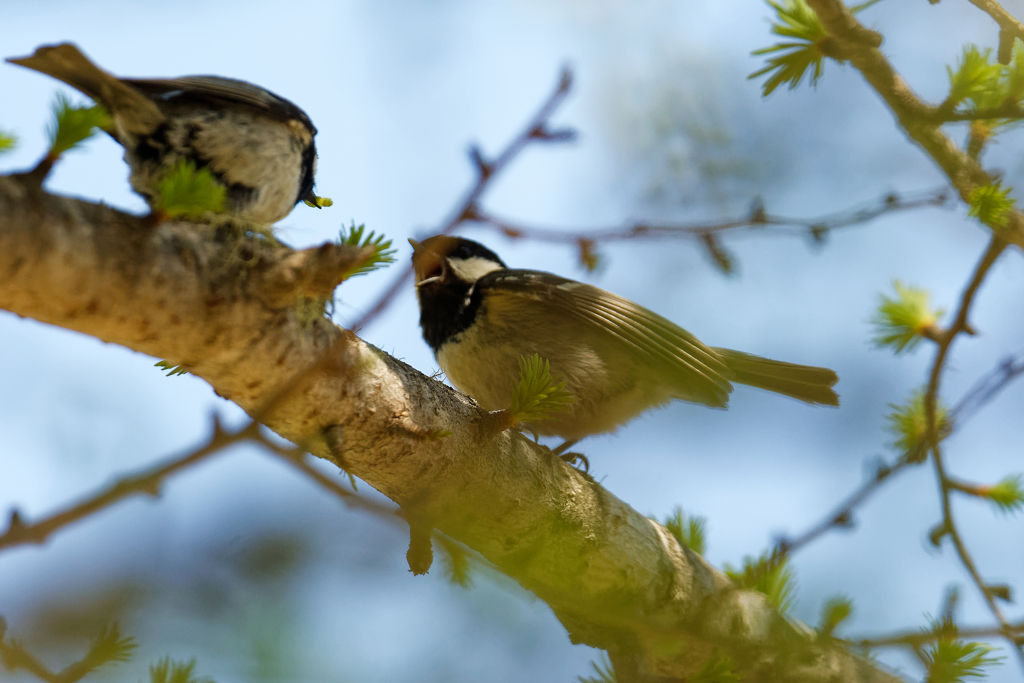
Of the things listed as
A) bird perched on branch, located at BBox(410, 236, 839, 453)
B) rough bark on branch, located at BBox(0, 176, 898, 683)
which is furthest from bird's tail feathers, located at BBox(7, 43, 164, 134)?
bird perched on branch, located at BBox(410, 236, 839, 453)

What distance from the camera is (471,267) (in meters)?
3.45

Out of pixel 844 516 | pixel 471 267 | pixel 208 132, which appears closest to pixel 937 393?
pixel 844 516

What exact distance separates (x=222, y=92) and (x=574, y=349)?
5.26ft

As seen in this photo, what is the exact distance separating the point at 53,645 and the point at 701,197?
8.01 ft

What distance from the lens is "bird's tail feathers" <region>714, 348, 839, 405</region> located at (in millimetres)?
3156

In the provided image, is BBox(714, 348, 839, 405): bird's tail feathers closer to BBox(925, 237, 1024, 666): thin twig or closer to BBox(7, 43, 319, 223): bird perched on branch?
BBox(925, 237, 1024, 666): thin twig

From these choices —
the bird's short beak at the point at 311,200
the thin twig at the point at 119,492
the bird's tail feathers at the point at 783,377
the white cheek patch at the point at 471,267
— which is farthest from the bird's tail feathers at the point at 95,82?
the bird's tail feathers at the point at 783,377

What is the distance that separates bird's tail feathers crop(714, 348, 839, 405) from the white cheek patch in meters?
1.17

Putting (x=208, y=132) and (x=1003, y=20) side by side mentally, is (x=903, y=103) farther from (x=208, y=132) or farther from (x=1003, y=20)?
(x=208, y=132)

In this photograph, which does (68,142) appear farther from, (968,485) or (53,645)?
(968,485)

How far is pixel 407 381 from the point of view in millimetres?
1867

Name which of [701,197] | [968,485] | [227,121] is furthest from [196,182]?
[968,485]

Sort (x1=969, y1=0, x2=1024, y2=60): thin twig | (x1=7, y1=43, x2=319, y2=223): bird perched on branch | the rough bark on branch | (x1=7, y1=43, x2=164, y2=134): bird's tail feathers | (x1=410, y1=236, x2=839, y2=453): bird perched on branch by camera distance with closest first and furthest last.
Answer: the rough bark on branch → (x1=7, y1=43, x2=164, y2=134): bird's tail feathers → (x1=7, y1=43, x2=319, y2=223): bird perched on branch → (x1=969, y1=0, x2=1024, y2=60): thin twig → (x1=410, y1=236, x2=839, y2=453): bird perched on branch

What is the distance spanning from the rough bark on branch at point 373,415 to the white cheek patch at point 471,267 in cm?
113
